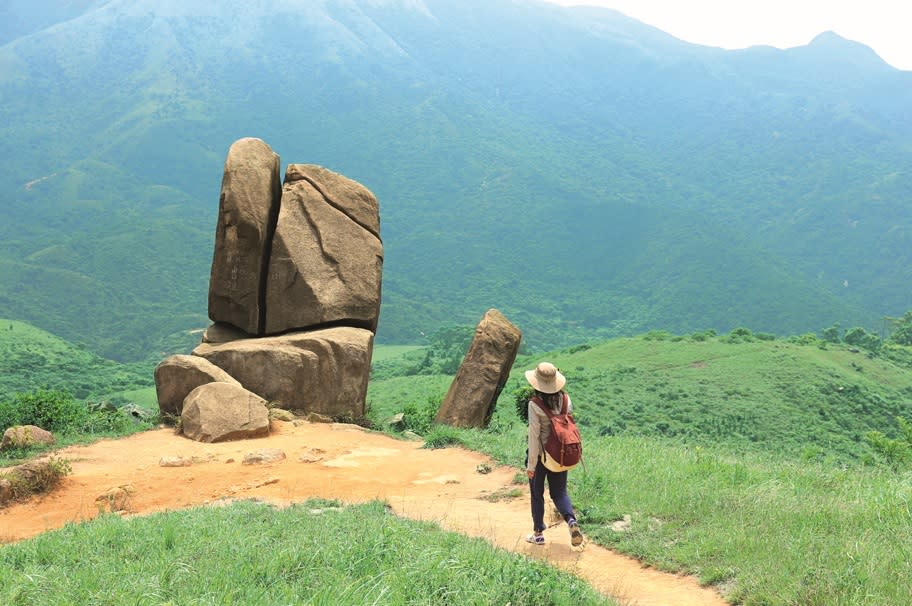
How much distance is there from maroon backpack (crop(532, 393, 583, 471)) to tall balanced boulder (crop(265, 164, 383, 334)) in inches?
467

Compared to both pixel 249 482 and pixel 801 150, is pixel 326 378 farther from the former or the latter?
pixel 801 150

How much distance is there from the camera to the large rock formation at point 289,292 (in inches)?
738

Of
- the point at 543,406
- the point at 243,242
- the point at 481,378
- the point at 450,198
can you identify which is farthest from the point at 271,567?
the point at 450,198

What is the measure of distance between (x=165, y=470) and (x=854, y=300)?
128373 mm

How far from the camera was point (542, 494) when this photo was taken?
30.3ft

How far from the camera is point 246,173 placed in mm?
20562

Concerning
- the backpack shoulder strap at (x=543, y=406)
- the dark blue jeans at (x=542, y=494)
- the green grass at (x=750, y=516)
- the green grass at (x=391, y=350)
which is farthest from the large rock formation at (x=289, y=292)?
the green grass at (x=391, y=350)

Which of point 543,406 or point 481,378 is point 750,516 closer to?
point 543,406

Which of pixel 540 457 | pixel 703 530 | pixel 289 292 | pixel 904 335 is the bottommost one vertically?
pixel 904 335

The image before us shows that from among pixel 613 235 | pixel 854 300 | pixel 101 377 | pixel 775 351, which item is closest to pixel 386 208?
pixel 613 235

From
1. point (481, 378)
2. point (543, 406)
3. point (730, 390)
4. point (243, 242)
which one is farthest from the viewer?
point (730, 390)

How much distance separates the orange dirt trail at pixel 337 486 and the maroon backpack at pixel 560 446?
0.92m

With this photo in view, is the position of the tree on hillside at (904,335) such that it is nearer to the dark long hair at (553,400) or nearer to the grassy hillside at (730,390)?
the grassy hillside at (730,390)

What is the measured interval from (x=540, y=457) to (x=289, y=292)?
1242 cm
